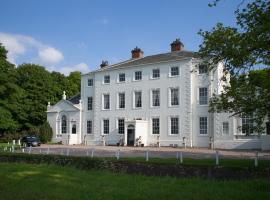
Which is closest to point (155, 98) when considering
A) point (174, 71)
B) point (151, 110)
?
point (151, 110)

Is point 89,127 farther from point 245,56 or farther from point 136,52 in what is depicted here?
point 245,56

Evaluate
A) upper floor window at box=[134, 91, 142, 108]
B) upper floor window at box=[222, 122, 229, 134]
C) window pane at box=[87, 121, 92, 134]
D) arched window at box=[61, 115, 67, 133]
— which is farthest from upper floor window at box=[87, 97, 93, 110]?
upper floor window at box=[222, 122, 229, 134]

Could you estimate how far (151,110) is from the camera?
162ft

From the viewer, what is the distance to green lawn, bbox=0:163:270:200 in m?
12.3

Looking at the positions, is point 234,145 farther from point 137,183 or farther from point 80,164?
point 137,183

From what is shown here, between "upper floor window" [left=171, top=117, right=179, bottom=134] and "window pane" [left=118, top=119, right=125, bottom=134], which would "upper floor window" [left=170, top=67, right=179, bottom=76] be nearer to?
"upper floor window" [left=171, top=117, right=179, bottom=134]

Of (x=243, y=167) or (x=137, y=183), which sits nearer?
(x=137, y=183)

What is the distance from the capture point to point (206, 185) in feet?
47.6

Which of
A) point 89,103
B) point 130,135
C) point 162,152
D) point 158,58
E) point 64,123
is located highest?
point 158,58

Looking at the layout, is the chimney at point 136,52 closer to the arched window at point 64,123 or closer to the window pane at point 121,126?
the window pane at point 121,126

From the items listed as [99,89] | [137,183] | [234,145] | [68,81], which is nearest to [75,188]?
[137,183]

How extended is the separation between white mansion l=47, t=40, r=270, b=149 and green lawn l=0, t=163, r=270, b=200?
26322mm

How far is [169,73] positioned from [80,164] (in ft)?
87.5

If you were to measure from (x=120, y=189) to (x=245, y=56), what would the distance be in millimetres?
7806
